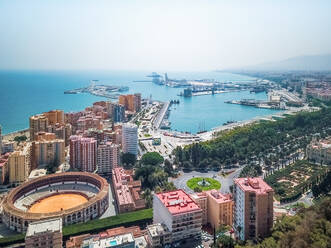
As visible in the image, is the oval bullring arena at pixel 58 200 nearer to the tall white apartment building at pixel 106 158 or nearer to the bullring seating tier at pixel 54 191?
the bullring seating tier at pixel 54 191

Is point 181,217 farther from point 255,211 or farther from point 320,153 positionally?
point 320,153

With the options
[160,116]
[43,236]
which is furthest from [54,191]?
[160,116]

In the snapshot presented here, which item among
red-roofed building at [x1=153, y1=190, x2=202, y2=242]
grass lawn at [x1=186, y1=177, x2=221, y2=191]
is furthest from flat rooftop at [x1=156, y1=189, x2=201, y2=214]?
grass lawn at [x1=186, y1=177, x2=221, y2=191]

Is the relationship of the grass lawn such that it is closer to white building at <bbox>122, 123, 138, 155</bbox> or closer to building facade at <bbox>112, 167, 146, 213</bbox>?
building facade at <bbox>112, 167, 146, 213</bbox>

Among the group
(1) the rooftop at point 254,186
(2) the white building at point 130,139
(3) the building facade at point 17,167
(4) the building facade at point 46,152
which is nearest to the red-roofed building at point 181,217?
(1) the rooftop at point 254,186

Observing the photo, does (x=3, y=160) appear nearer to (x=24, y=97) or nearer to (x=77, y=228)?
(x=77, y=228)

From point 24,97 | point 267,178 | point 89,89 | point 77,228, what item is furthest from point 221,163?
point 89,89
